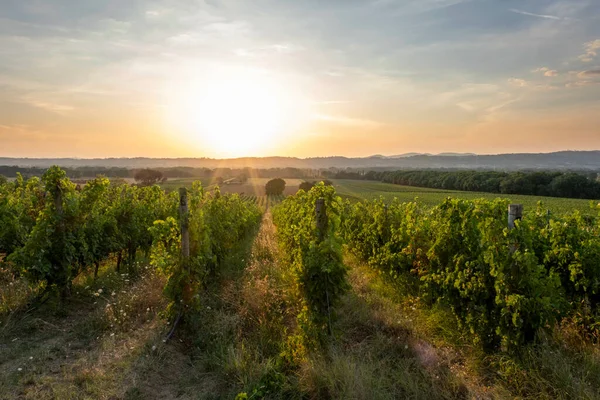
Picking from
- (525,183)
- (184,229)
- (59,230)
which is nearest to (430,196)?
(525,183)

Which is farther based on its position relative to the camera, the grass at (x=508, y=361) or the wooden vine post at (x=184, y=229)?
the wooden vine post at (x=184, y=229)

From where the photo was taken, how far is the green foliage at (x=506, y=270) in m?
4.71

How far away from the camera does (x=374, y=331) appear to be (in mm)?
6051

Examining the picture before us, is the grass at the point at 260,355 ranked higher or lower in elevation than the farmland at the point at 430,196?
higher

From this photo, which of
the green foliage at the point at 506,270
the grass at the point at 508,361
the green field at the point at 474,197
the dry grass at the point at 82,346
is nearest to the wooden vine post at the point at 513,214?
the green foliage at the point at 506,270

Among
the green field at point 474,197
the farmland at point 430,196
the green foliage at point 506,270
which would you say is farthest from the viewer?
the farmland at point 430,196

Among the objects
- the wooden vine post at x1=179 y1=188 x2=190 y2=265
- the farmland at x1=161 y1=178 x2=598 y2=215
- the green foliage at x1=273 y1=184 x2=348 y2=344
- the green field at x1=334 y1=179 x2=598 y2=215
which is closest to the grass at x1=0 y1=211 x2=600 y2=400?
the green foliage at x1=273 y1=184 x2=348 y2=344

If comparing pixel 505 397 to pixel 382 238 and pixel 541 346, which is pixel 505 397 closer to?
pixel 541 346

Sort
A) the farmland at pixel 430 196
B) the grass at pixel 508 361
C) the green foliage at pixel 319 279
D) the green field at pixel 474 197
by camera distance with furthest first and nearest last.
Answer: the farmland at pixel 430 196 → the green field at pixel 474 197 → the green foliage at pixel 319 279 → the grass at pixel 508 361

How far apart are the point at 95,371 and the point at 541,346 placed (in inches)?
234

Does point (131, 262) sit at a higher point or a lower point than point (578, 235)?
lower

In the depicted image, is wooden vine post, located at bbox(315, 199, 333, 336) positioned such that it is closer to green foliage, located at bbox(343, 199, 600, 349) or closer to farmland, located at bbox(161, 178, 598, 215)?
green foliage, located at bbox(343, 199, 600, 349)

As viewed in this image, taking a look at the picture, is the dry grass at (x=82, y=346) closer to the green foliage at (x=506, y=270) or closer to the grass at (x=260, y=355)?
the grass at (x=260, y=355)

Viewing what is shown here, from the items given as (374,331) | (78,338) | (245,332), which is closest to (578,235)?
(374,331)
